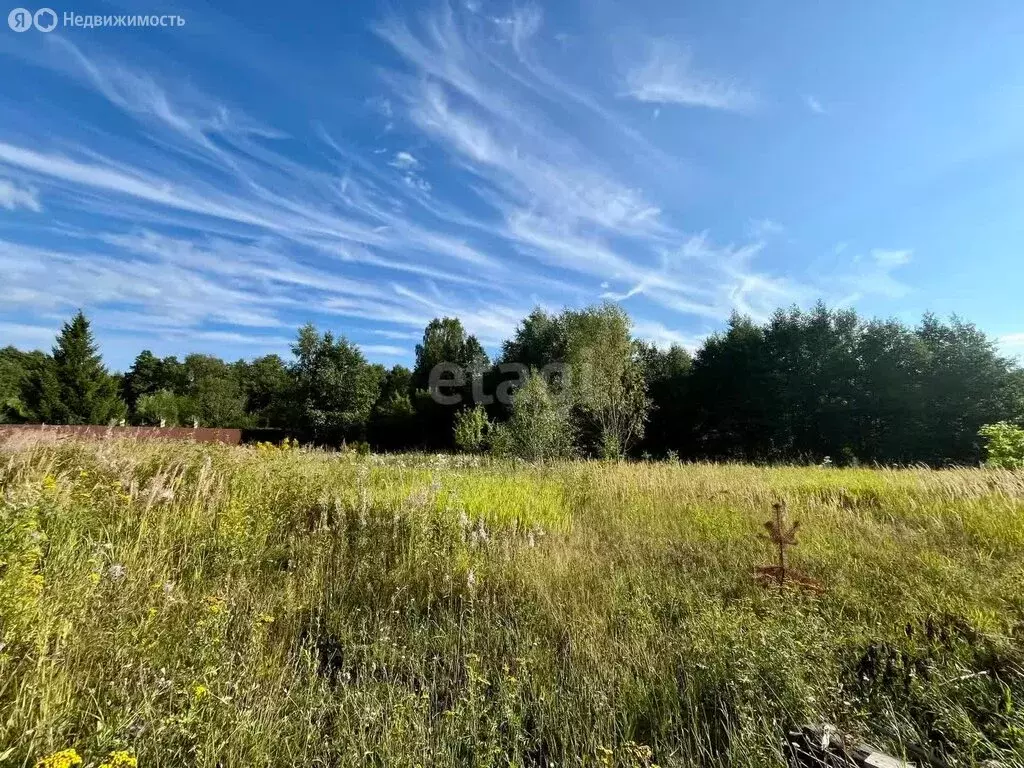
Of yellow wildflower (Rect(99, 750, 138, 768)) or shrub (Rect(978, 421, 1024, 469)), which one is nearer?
yellow wildflower (Rect(99, 750, 138, 768))

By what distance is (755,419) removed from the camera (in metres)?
23.2

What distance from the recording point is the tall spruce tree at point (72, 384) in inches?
930

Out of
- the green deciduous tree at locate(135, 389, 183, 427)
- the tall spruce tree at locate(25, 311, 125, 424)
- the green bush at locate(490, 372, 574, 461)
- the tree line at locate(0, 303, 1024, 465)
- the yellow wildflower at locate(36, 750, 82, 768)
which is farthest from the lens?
the green deciduous tree at locate(135, 389, 183, 427)

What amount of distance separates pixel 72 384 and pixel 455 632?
105 ft

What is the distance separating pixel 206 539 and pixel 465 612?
7.21ft

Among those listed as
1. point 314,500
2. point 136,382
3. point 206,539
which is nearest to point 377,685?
point 206,539

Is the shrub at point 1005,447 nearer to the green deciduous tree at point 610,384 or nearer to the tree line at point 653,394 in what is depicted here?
the tree line at point 653,394

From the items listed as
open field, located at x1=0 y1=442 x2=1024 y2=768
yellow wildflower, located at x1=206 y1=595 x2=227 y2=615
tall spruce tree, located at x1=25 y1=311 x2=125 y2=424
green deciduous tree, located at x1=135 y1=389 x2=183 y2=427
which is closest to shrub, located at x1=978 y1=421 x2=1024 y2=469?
open field, located at x1=0 y1=442 x2=1024 y2=768

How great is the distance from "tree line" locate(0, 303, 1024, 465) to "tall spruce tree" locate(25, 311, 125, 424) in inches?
2.7

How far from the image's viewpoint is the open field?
5.28ft

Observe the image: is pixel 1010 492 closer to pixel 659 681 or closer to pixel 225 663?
pixel 659 681

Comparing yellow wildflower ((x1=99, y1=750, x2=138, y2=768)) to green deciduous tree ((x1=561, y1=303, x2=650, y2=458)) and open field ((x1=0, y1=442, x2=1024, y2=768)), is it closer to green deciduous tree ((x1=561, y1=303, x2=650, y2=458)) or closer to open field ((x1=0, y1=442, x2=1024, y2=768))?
open field ((x1=0, y1=442, x2=1024, y2=768))

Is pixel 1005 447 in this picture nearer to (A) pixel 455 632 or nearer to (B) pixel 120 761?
(A) pixel 455 632

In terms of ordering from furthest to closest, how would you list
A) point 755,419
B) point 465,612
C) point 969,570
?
point 755,419 → point 969,570 → point 465,612
